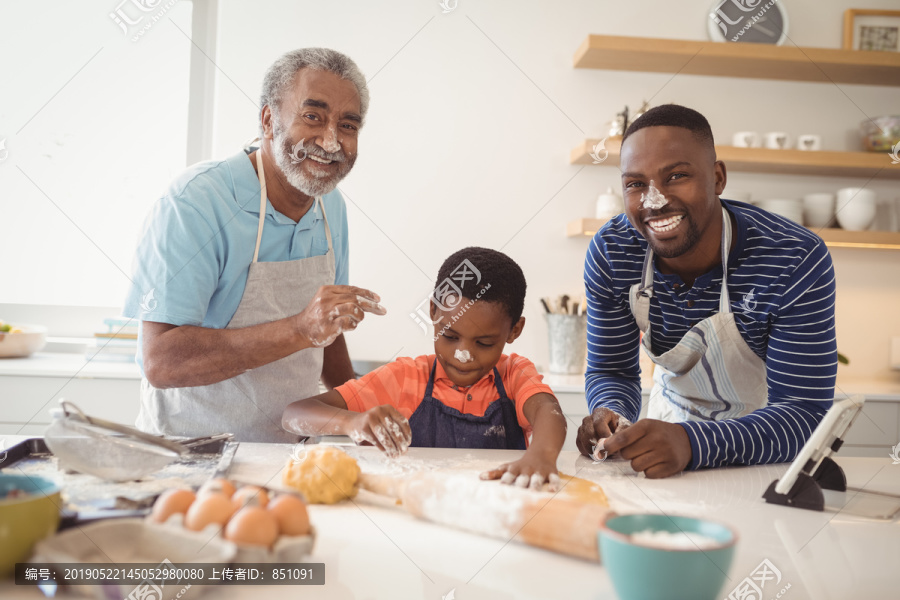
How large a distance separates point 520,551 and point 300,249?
940mm

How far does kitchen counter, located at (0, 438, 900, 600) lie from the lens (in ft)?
1.93

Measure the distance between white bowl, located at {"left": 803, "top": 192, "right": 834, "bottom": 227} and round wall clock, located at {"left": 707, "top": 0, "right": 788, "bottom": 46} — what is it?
662 millimetres

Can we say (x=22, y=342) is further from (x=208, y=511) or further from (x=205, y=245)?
(x=208, y=511)

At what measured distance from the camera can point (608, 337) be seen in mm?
1400

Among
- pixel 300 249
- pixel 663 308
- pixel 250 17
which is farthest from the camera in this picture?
pixel 250 17

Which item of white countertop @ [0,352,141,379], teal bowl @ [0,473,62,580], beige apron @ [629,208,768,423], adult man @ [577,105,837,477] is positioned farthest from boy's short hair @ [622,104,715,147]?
white countertop @ [0,352,141,379]

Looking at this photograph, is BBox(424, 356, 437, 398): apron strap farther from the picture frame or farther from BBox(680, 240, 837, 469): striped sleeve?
the picture frame

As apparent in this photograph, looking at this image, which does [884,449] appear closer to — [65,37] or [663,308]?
[663,308]

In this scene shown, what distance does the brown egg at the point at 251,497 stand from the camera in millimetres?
591

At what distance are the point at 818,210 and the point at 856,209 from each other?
14 centimetres

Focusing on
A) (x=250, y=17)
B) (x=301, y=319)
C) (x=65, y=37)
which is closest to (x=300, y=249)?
(x=301, y=319)

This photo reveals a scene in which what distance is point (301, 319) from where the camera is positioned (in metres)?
1.16

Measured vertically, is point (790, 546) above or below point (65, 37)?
below

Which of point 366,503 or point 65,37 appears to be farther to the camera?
point 65,37
